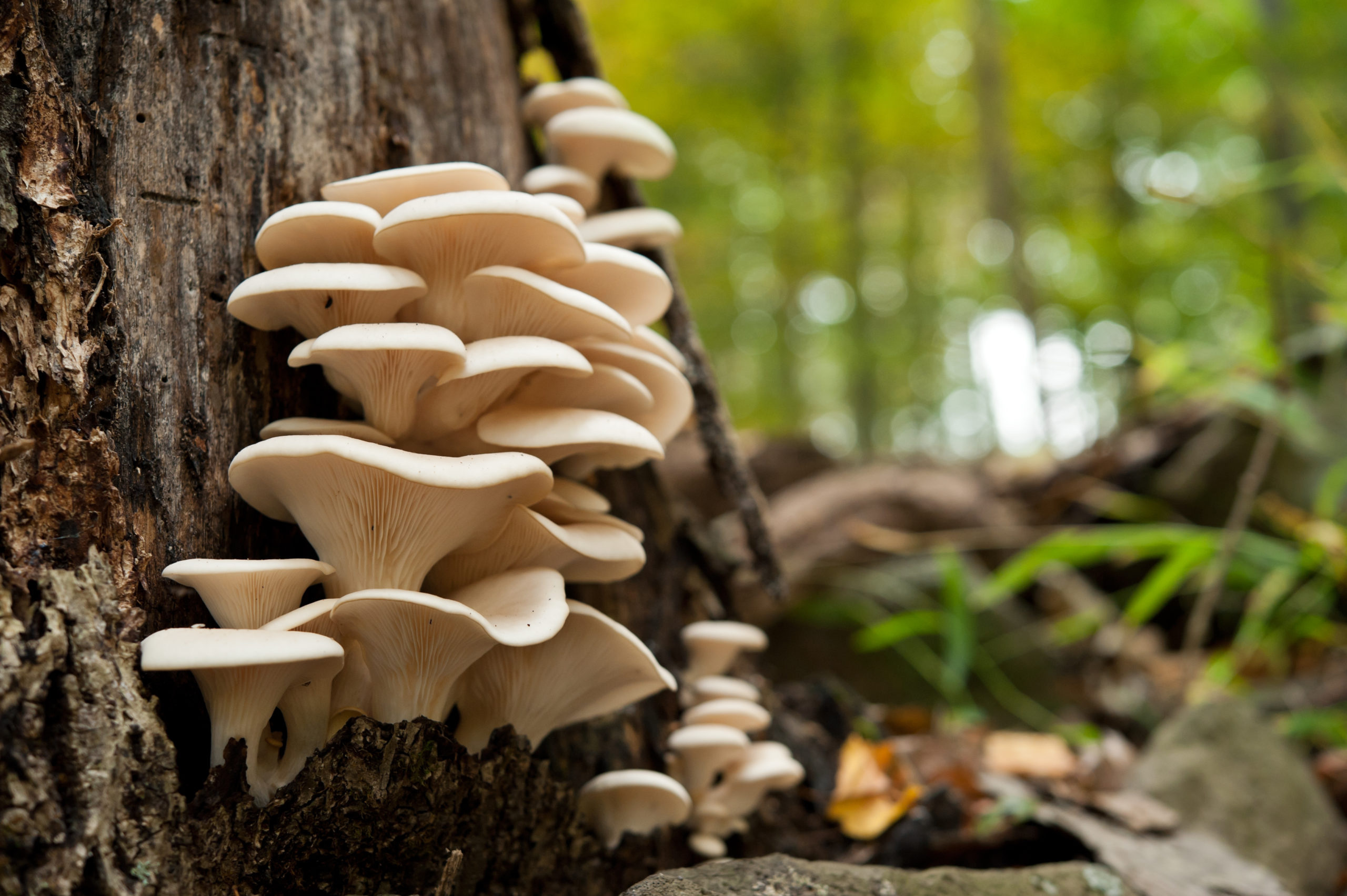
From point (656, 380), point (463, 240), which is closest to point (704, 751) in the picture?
point (656, 380)

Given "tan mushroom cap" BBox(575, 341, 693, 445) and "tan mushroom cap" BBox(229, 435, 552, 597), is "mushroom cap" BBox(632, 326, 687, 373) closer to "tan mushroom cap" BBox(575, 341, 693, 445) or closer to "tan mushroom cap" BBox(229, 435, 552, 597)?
"tan mushroom cap" BBox(575, 341, 693, 445)

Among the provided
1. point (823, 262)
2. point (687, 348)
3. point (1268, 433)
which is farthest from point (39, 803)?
point (823, 262)

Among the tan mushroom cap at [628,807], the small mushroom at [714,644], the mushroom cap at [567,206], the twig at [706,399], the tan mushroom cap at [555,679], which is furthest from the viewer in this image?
the twig at [706,399]

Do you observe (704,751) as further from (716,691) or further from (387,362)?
(387,362)

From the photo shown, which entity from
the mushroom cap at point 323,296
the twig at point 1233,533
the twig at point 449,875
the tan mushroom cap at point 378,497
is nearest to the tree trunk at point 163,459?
the twig at point 449,875

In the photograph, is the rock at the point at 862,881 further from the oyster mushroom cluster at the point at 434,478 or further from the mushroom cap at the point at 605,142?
the mushroom cap at the point at 605,142

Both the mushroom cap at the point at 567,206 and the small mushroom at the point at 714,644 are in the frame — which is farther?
the small mushroom at the point at 714,644

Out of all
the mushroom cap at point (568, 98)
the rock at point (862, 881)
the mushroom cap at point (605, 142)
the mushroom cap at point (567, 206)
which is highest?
the mushroom cap at point (568, 98)
